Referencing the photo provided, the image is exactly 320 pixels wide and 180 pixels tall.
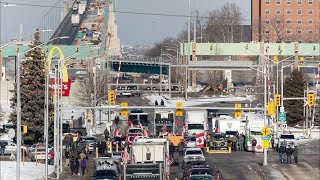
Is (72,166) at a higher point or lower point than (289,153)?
lower

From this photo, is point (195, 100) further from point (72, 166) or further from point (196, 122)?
point (72, 166)

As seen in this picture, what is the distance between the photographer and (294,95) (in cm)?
10662

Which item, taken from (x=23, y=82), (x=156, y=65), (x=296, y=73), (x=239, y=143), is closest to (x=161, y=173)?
(x=239, y=143)

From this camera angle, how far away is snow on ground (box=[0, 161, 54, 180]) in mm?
55500

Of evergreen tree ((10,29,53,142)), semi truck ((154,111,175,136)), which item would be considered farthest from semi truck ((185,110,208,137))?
evergreen tree ((10,29,53,142))

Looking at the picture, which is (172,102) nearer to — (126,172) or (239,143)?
(239,143)

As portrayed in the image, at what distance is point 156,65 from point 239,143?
86.7 meters

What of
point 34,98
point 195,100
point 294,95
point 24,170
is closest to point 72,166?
point 24,170

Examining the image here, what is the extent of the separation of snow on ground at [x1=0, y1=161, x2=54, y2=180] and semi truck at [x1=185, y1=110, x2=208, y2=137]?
18.5 m

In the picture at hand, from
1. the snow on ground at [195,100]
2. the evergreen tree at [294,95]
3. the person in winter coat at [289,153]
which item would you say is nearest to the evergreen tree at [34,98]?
the person in winter coat at [289,153]

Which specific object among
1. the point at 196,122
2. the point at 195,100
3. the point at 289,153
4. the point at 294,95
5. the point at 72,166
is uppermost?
the point at 294,95

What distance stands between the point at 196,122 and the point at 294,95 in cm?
2608

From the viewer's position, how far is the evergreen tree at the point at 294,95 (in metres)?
106

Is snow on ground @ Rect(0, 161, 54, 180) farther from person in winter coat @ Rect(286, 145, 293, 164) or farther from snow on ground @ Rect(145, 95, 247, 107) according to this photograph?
snow on ground @ Rect(145, 95, 247, 107)
